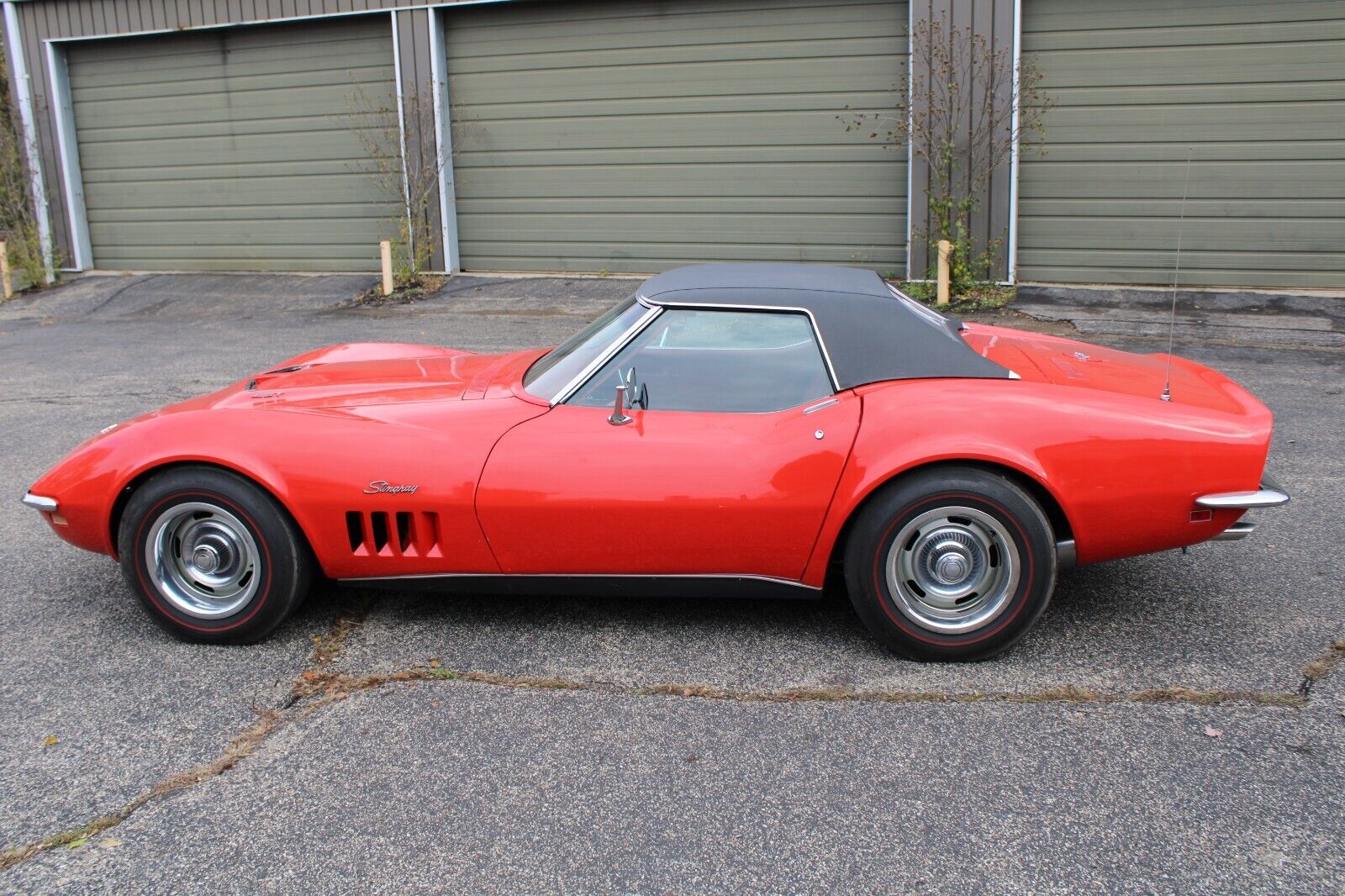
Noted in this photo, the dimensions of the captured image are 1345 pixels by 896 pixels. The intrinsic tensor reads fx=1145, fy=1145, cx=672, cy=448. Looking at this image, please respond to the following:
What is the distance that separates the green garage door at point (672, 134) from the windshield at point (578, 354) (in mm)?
8252

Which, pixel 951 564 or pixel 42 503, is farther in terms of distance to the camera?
pixel 42 503

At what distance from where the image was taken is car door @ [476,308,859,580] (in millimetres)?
3629

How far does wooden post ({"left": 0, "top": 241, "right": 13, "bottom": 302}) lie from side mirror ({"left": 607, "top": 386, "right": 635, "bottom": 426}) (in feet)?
42.8

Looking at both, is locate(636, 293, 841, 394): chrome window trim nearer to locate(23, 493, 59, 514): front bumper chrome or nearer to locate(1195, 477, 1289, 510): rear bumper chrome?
locate(1195, 477, 1289, 510): rear bumper chrome

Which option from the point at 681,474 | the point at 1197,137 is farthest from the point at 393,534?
the point at 1197,137

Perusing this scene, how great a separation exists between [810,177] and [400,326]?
14.8ft

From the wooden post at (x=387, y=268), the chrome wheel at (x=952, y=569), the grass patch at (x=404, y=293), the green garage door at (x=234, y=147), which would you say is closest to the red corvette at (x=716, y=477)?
the chrome wheel at (x=952, y=569)

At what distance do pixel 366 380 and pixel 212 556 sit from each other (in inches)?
35.9

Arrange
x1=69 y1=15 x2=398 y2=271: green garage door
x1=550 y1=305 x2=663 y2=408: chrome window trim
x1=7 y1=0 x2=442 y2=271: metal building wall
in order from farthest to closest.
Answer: x1=69 y1=15 x2=398 y2=271: green garage door
x1=7 y1=0 x2=442 y2=271: metal building wall
x1=550 y1=305 x2=663 y2=408: chrome window trim

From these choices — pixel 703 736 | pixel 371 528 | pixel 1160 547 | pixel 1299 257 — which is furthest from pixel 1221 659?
pixel 1299 257

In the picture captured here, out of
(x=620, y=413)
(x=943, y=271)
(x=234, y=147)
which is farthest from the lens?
(x=234, y=147)

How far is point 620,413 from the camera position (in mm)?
3756

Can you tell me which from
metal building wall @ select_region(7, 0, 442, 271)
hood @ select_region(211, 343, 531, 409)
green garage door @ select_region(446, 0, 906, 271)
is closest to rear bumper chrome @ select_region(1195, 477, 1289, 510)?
hood @ select_region(211, 343, 531, 409)

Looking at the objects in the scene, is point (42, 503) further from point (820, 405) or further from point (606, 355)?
point (820, 405)
